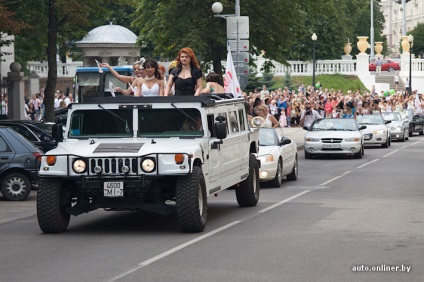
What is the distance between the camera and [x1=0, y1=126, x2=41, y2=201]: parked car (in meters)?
22.6

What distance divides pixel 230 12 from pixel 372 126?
273 inches

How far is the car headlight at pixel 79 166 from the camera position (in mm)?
15536

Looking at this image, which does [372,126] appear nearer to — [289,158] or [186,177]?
[289,158]

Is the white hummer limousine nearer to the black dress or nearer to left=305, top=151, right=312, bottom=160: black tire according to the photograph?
the black dress

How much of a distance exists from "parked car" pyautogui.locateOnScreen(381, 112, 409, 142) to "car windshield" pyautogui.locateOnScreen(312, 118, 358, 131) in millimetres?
12076

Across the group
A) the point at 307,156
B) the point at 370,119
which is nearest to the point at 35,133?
the point at 307,156

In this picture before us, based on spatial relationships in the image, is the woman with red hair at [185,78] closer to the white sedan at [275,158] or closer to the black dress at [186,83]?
the black dress at [186,83]

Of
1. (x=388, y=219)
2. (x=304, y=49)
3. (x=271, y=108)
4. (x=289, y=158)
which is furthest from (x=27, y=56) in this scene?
(x=388, y=219)

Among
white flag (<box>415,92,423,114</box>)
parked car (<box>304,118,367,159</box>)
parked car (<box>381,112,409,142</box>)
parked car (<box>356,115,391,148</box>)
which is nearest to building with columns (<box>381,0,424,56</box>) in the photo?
white flag (<box>415,92,423,114</box>)

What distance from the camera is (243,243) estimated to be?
47.5 ft

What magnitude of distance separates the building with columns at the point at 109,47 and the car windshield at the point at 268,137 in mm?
32386

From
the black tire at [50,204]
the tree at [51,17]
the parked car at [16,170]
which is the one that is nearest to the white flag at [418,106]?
the tree at [51,17]

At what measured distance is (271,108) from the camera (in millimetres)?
55875

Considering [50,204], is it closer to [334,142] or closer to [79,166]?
[79,166]
